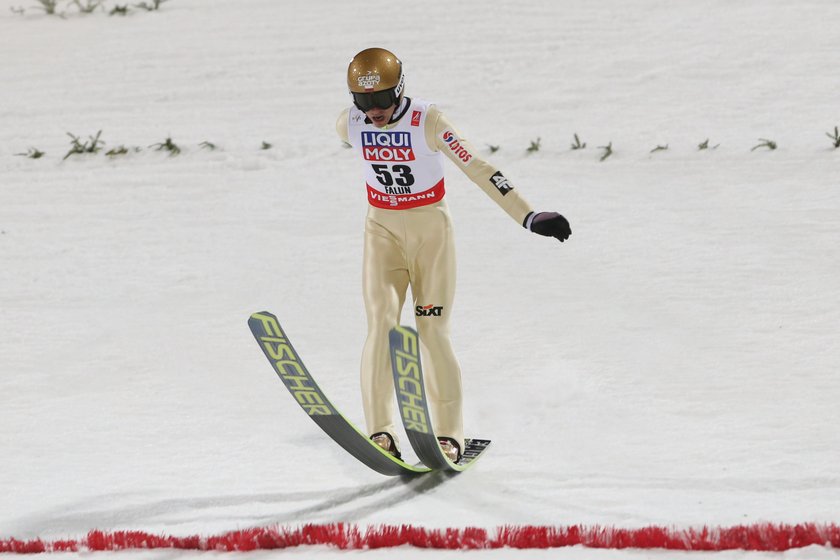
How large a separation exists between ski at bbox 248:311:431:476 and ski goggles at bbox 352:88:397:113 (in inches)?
38.3

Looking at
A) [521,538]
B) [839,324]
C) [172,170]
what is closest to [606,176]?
[839,324]

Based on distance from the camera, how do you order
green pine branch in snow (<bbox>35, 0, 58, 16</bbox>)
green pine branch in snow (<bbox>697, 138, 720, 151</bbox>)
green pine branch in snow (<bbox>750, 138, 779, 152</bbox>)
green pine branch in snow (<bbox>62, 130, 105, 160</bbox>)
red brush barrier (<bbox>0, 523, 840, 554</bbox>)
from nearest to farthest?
red brush barrier (<bbox>0, 523, 840, 554</bbox>)
green pine branch in snow (<bbox>750, 138, 779, 152</bbox>)
green pine branch in snow (<bbox>697, 138, 720, 151</bbox>)
green pine branch in snow (<bbox>62, 130, 105, 160</bbox>)
green pine branch in snow (<bbox>35, 0, 58, 16</bbox>)

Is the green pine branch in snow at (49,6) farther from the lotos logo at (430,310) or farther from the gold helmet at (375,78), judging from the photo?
the lotos logo at (430,310)

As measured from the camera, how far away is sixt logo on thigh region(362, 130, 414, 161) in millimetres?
4941

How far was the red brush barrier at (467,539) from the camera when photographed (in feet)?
13.3

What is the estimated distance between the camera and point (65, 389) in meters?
6.27

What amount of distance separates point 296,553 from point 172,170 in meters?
5.95

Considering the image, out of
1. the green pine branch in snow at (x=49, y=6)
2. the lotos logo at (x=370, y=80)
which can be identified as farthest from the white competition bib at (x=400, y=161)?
the green pine branch in snow at (x=49, y=6)

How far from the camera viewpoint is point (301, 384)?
4.78 metres

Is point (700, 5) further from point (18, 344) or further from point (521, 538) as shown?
point (521, 538)

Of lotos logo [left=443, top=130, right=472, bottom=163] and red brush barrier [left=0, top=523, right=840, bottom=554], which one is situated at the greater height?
lotos logo [left=443, top=130, right=472, bottom=163]

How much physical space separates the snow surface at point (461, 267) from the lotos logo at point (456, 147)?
55.7 inches

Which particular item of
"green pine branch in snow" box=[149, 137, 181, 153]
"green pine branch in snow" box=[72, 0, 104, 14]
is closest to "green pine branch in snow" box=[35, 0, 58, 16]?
"green pine branch in snow" box=[72, 0, 104, 14]

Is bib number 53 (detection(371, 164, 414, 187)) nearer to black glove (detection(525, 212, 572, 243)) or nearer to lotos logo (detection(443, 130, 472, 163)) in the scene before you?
lotos logo (detection(443, 130, 472, 163))
